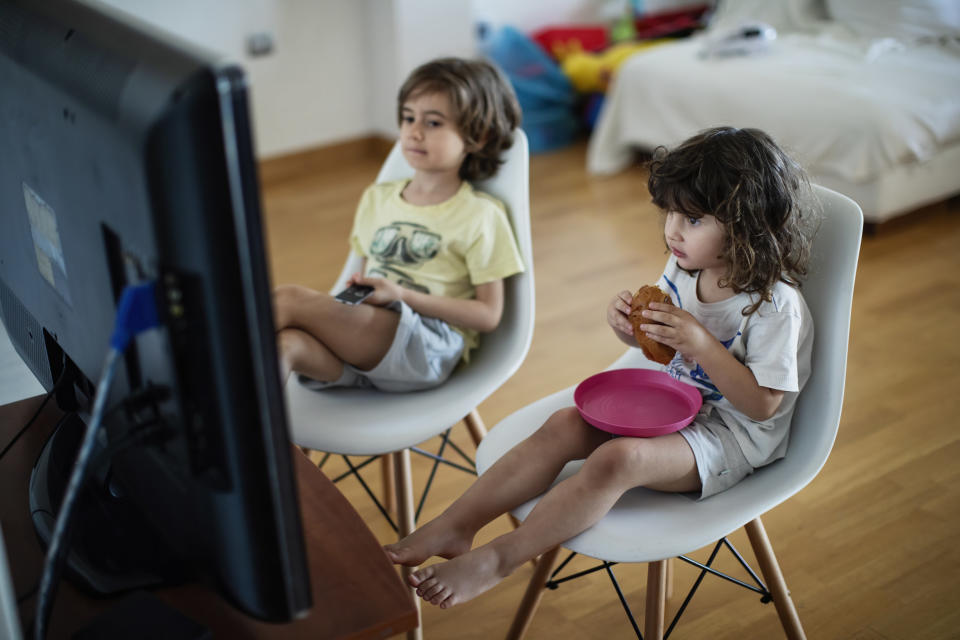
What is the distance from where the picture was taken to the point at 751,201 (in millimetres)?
1221

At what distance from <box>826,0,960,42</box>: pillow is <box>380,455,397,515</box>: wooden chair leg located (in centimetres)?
249

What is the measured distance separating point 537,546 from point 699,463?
225 mm

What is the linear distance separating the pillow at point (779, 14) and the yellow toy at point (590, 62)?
347mm

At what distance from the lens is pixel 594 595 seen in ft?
5.40

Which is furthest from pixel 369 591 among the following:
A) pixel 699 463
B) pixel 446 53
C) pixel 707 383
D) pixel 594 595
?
pixel 446 53

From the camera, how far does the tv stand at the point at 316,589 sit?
784 millimetres

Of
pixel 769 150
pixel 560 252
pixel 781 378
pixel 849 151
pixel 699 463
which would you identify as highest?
pixel 769 150

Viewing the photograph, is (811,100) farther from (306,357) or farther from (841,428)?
(306,357)

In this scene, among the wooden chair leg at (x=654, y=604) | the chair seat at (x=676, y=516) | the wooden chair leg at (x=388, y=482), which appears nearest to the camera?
the chair seat at (x=676, y=516)

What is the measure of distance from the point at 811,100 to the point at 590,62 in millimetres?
1093

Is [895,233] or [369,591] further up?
[369,591]

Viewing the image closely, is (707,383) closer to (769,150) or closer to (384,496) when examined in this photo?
(769,150)

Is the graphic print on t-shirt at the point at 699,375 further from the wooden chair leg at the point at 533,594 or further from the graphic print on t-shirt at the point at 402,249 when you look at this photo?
the graphic print on t-shirt at the point at 402,249

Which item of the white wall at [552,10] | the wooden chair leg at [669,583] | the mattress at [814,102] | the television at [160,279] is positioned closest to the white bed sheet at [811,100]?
the mattress at [814,102]
